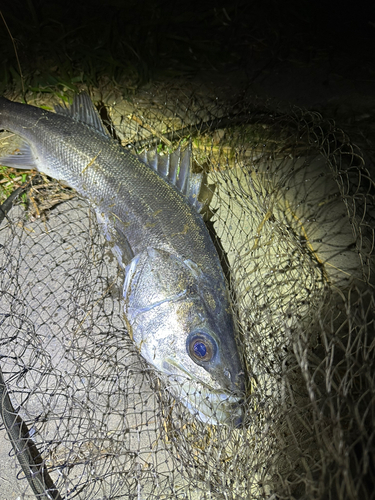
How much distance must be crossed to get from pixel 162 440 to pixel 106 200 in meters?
1.65

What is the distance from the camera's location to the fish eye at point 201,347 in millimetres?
2090

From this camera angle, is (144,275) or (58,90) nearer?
(144,275)

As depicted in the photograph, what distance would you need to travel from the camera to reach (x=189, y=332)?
6.98ft

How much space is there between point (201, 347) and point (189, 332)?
4.2 inches

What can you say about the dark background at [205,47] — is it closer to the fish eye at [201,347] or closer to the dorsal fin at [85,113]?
the dorsal fin at [85,113]

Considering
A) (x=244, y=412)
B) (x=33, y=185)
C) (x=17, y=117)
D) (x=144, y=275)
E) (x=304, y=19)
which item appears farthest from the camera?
(x=304, y=19)

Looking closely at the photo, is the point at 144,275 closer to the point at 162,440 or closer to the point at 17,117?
the point at 162,440

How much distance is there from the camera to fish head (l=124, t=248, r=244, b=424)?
2072 mm

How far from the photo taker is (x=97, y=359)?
2703mm

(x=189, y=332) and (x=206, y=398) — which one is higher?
(x=189, y=332)

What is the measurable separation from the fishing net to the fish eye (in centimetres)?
27

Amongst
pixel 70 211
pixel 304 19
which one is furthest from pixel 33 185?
pixel 304 19

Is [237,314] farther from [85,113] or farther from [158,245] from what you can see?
[85,113]

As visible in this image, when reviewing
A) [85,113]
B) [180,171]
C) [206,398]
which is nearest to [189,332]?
[206,398]
